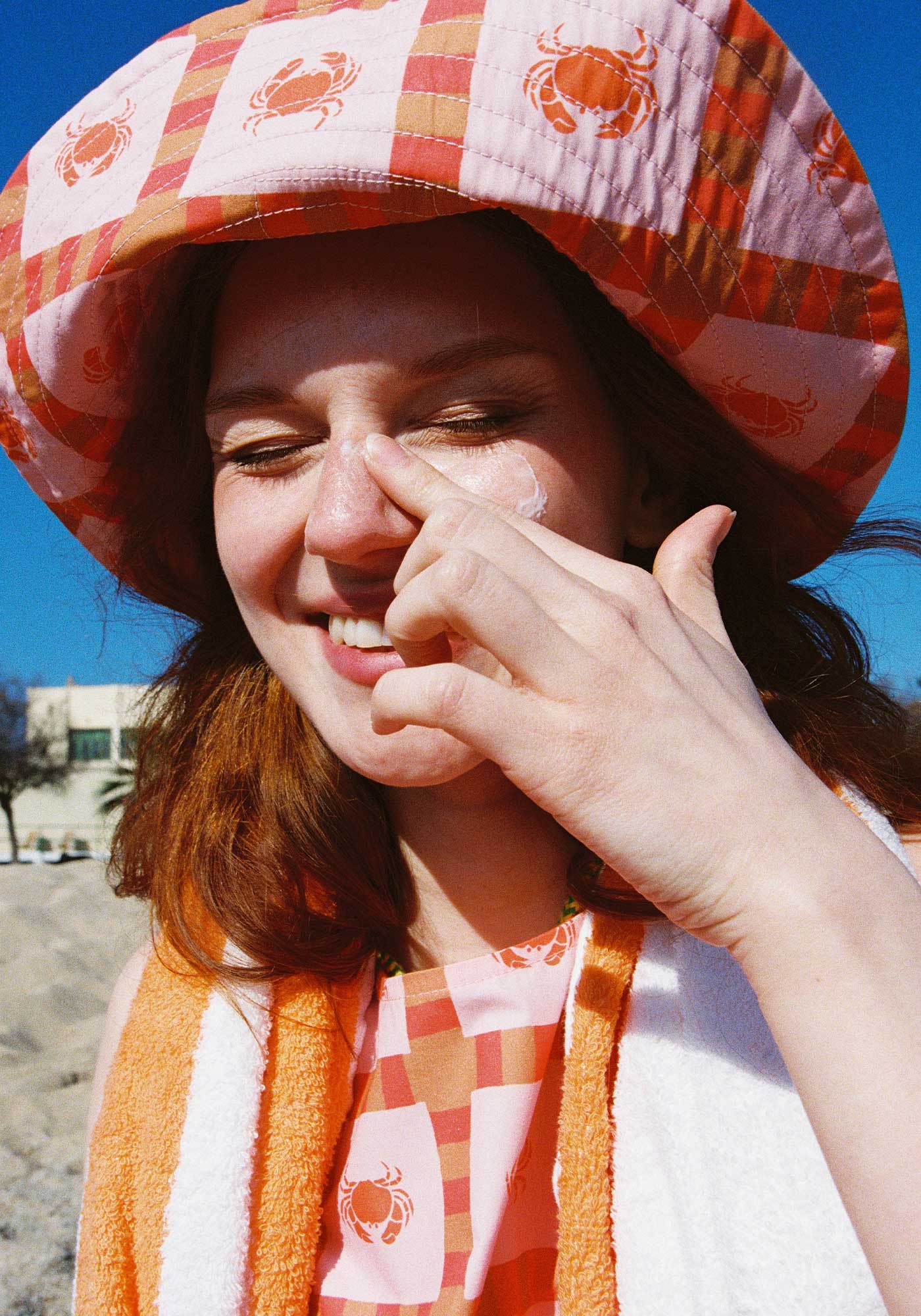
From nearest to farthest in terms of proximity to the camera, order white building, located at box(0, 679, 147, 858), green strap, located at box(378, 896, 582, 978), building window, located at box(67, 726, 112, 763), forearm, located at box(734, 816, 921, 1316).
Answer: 1. forearm, located at box(734, 816, 921, 1316)
2. green strap, located at box(378, 896, 582, 978)
3. white building, located at box(0, 679, 147, 858)
4. building window, located at box(67, 726, 112, 763)

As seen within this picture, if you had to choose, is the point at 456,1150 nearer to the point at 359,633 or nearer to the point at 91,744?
the point at 359,633

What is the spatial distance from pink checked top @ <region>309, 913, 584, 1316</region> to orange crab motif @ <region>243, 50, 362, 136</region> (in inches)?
47.9

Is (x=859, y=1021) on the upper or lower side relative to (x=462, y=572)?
lower

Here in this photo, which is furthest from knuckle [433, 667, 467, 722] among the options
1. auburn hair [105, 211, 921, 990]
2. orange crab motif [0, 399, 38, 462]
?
orange crab motif [0, 399, 38, 462]

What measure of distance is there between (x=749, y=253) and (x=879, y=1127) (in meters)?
0.99

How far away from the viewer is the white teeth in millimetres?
1366

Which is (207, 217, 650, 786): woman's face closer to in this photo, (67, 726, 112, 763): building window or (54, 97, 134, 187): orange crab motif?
(54, 97, 134, 187): orange crab motif

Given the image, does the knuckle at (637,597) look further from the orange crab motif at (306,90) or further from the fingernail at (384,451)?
the orange crab motif at (306,90)

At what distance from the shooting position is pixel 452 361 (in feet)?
4.14

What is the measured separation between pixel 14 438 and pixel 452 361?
908mm

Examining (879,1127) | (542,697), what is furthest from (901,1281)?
(542,697)

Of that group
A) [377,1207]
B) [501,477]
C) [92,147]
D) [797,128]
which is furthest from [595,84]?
[377,1207]

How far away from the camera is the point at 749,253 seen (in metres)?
1.19

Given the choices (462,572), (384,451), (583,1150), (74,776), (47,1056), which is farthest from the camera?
(74,776)
